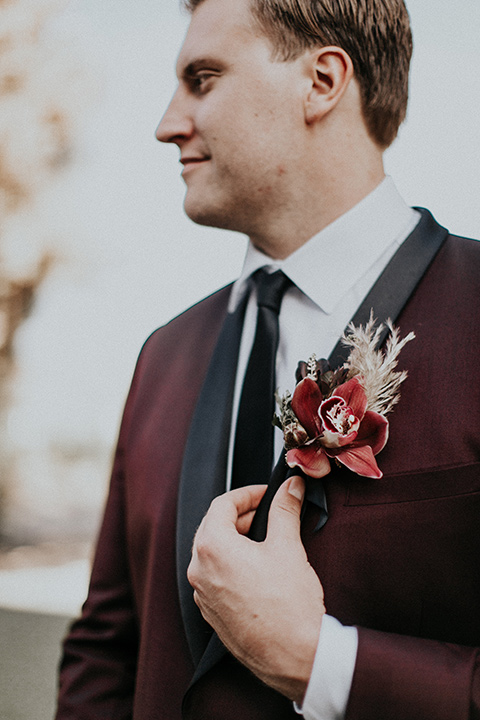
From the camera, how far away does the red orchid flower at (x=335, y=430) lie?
0.90m

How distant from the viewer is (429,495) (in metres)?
0.92

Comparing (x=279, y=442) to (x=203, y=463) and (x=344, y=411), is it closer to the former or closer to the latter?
(x=203, y=463)

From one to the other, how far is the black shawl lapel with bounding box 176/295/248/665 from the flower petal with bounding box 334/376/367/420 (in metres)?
0.34

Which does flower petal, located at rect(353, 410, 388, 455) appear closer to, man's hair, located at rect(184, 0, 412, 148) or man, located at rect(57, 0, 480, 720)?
man, located at rect(57, 0, 480, 720)

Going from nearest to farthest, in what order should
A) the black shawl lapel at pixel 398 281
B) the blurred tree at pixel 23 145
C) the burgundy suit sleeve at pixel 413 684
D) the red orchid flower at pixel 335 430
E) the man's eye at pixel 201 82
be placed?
the burgundy suit sleeve at pixel 413 684 < the red orchid flower at pixel 335 430 < the black shawl lapel at pixel 398 281 < the man's eye at pixel 201 82 < the blurred tree at pixel 23 145

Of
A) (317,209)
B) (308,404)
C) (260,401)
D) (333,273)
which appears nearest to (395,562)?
(308,404)

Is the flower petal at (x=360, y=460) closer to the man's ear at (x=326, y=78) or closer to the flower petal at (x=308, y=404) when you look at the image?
the flower petal at (x=308, y=404)

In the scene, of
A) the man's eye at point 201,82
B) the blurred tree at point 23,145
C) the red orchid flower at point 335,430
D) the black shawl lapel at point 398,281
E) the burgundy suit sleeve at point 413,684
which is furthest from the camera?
the blurred tree at point 23,145

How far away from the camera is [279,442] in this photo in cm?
115

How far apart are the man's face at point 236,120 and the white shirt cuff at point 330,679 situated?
2.89 ft

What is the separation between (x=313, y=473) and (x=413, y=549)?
7.7 inches

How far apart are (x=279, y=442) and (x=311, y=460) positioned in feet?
0.77

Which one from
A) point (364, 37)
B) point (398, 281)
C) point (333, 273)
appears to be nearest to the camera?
point (398, 281)

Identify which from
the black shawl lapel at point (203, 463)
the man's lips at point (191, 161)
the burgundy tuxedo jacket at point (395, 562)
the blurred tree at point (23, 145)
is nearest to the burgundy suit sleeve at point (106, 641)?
the burgundy tuxedo jacket at point (395, 562)
